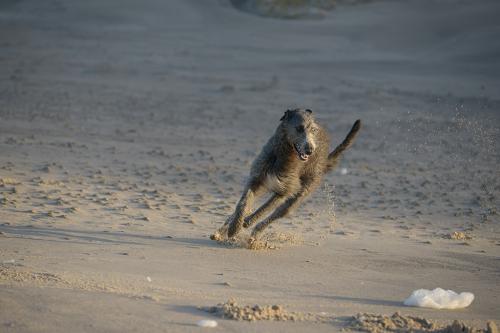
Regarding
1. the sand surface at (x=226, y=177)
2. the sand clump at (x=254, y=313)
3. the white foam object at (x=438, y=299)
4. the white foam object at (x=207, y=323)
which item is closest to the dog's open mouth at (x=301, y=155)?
the sand surface at (x=226, y=177)

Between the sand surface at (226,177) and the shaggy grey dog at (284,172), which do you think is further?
the shaggy grey dog at (284,172)

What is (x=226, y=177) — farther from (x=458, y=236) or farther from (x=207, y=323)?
(x=207, y=323)

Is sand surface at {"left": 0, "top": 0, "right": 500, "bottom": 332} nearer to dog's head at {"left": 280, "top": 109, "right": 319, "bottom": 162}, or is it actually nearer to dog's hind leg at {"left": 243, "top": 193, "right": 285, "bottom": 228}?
dog's hind leg at {"left": 243, "top": 193, "right": 285, "bottom": 228}

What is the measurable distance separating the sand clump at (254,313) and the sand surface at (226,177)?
75 mm

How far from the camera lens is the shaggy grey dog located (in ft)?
25.0

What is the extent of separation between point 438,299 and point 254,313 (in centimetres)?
155

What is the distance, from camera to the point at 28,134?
14.0 metres

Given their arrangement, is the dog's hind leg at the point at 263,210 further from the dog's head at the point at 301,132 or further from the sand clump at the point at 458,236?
the sand clump at the point at 458,236

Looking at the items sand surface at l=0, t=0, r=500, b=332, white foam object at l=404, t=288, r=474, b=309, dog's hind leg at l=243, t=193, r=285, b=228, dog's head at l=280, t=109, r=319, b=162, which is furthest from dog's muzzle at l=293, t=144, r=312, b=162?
white foam object at l=404, t=288, r=474, b=309

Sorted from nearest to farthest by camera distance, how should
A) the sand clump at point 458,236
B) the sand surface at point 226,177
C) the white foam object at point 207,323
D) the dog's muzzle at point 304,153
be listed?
the white foam object at point 207,323, the sand surface at point 226,177, the dog's muzzle at point 304,153, the sand clump at point 458,236

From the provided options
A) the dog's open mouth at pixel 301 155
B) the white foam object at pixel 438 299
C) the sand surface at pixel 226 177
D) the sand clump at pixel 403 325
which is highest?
the dog's open mouth at pixel 301 155

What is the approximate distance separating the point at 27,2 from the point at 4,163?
33.1 m

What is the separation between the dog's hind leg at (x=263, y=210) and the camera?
7891 mm

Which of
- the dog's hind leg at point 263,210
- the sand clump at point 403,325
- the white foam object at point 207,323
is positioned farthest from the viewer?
the dog's hind leg at point 263,210
